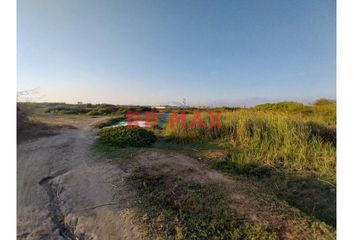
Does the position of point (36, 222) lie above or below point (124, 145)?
below

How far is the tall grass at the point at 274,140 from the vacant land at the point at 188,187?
2cm

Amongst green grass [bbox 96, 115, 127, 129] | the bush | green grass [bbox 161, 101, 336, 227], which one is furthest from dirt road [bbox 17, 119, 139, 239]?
green grass [bbox 96, 115, 127, 129]

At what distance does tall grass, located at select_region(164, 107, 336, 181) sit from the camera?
270 centimetres

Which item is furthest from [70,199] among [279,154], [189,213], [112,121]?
[112,121]

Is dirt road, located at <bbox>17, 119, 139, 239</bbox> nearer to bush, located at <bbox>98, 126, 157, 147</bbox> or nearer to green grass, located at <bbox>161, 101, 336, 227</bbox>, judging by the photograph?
bush, located at <bbox>98, 126, 157, 147</bbox>

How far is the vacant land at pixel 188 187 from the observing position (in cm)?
145

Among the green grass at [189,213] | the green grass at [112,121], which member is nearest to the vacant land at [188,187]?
the green grass at [189,213]

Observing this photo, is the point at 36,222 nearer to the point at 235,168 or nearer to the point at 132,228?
the point at 132,228

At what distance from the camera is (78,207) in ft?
5.71

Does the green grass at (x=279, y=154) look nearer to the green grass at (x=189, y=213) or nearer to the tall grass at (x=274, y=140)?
the tall grass at (x=274, y=140)

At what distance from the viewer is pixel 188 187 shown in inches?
80.7

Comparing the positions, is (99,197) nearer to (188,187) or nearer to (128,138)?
(188,187)
